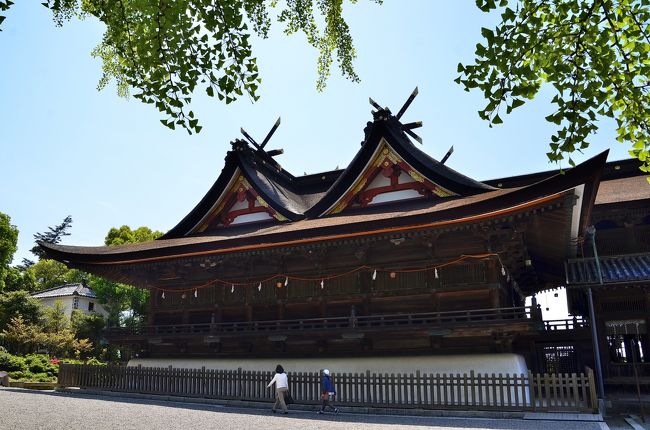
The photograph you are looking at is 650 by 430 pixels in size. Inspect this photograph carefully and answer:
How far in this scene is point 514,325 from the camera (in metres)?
14.0

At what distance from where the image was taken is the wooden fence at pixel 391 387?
12.6 m

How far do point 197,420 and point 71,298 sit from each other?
149 ft

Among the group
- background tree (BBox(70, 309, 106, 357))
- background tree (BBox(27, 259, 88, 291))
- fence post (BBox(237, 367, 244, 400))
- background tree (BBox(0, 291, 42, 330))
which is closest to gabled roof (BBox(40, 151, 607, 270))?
fence post (BBox(237, 367, 244, 400))

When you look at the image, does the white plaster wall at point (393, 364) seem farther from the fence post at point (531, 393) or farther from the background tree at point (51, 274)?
the background tree at point (51, 274)

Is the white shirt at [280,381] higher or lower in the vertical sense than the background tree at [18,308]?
lower

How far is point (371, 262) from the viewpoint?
17469 mm

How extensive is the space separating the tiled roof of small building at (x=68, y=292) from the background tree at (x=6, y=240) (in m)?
15.0

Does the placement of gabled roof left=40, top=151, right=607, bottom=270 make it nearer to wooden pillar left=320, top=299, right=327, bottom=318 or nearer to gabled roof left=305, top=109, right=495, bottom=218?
gabled roof left=305, top=109, right=495, bottom=218

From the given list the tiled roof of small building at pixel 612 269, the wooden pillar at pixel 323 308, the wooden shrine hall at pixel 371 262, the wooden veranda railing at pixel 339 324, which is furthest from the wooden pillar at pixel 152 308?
the tiled roof of small building at pixel 612 269

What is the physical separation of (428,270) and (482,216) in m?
3.05

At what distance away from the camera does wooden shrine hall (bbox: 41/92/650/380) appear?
588 inches

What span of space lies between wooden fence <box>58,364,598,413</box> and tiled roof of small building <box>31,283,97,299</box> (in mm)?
34768

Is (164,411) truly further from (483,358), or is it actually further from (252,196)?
(252,196)

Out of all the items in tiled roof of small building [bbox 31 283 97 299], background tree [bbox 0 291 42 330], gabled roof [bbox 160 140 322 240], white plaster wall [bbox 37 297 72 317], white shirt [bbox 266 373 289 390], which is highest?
gabled roof [bbox 160 140 322 240]
